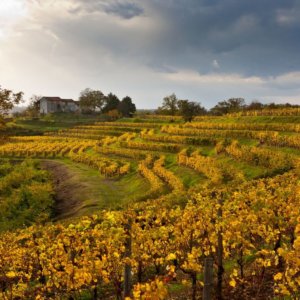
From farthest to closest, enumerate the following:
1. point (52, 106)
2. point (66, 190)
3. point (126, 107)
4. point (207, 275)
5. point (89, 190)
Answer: point (52, 106), point (126, 107), point (66, 190), point (89, 190), point (207, 275)

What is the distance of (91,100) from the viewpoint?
161125 mm

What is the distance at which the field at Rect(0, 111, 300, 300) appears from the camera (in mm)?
11008

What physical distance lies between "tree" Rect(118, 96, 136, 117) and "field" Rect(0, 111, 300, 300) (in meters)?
37.0

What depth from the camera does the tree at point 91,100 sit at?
161 metres

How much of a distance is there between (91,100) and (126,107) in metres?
30.7

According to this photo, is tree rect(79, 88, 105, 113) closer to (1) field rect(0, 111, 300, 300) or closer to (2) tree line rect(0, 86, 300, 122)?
(2) tree line rect(0, 86, 300, 122)

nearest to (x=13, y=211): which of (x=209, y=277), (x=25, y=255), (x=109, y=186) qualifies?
(x=109, y=186)

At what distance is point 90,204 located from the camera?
36.5 metres

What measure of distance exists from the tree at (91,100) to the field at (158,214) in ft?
210

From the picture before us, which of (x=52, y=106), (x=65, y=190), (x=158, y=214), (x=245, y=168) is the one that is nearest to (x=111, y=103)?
(x=52, y=106)

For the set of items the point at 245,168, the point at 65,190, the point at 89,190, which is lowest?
the point at 65,190

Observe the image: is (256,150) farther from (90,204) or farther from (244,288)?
(244,288)

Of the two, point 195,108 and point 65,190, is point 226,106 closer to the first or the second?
point 195,108

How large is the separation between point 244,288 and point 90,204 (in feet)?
87.4
